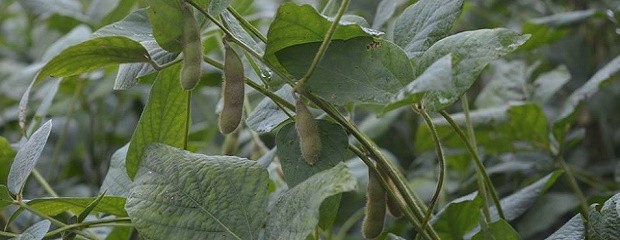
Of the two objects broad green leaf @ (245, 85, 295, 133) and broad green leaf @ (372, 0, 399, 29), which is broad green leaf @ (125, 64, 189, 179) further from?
broad green leaf @ (372, 0, 399, 29)

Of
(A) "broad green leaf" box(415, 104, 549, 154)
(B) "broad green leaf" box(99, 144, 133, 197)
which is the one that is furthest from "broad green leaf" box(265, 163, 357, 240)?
(A) "broad green leaf" box(415, 104, 549, 154)

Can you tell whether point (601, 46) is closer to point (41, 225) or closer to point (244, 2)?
point (244, 2)

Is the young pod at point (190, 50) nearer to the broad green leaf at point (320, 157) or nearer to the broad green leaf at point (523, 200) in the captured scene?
the broad green leaf at point (320, 157)

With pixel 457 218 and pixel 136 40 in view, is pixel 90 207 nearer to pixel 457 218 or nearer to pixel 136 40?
pixel 136 40

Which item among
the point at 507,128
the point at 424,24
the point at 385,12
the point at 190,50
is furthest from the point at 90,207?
the point at 507,128

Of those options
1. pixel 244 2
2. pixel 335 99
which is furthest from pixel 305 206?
pixel 244 2

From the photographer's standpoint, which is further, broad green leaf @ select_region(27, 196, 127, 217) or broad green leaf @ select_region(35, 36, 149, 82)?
broad green leaf @ select_region(27, 196, 127, 217)
